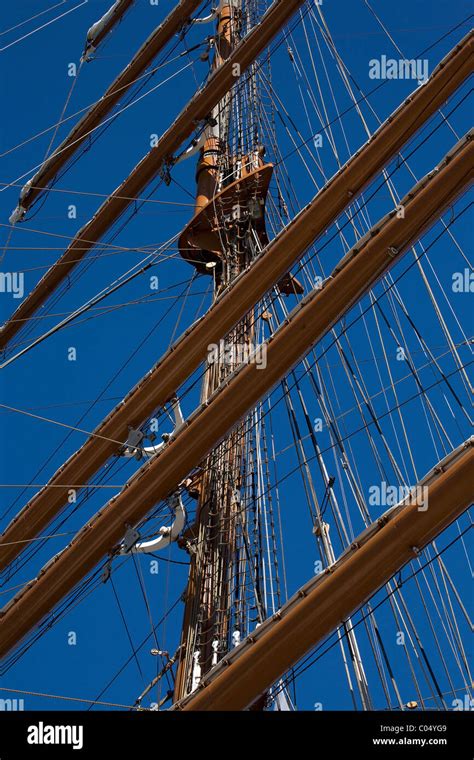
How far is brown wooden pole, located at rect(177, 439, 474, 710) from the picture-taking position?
10.1m

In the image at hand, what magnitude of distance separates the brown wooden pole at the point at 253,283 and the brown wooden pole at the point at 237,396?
1239 millimetres

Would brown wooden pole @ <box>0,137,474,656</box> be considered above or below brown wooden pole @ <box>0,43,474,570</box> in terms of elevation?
below

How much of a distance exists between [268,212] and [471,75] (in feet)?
15.9

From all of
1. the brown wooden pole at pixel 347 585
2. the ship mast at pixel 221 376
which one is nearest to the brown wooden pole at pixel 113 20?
the ship mast at pixel 221 376

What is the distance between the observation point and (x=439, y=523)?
33.0ft

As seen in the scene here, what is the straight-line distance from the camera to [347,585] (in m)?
10.2

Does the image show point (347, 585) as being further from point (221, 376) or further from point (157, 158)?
point (157, 158)

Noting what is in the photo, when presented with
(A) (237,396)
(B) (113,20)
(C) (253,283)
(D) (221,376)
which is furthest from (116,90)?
(A) (237,396)

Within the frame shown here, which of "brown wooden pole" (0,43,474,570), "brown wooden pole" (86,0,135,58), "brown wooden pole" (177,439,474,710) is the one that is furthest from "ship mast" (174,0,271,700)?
"brown wooden pole" (177,439,474,710)

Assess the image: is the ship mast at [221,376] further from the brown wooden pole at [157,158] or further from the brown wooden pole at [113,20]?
the brown wooden pole at [113,20]

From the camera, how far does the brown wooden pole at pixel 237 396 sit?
12.2 metres

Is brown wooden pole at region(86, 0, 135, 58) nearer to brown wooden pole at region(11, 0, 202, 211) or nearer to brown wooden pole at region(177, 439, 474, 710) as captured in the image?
brown wooden pole at region(11, 0, 202, 211)

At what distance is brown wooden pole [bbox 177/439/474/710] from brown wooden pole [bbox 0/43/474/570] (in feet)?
13.2
